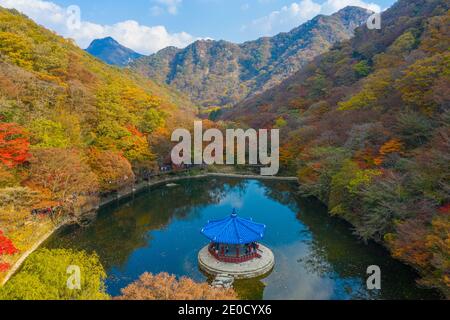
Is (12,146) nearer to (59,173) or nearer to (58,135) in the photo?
(59,173)

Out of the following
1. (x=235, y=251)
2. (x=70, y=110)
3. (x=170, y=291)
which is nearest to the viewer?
(x=170, y=291)

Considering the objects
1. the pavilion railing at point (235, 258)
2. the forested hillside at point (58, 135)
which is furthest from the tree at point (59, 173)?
the pavilion railing at point (235, 258)

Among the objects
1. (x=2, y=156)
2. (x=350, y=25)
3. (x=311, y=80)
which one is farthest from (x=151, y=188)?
(x=350, y=25)

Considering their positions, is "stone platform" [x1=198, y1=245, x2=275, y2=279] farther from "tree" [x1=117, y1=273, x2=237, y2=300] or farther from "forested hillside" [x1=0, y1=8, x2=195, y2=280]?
"forested hillside" [x1=0, y1=8, x2=195, y2=280]

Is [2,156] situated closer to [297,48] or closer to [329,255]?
[329,255]

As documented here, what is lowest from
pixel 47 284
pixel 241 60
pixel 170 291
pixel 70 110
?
pixel 47 284

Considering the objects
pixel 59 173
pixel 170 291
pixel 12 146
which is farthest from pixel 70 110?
pixel 170 291

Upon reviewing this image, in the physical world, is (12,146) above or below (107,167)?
above

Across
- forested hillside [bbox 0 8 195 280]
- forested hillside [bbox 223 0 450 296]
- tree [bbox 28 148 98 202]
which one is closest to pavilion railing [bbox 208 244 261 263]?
forested hillside [bbox 223 0 450 296]

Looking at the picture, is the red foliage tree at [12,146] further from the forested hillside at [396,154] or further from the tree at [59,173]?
the forested hillside at [396,154]
